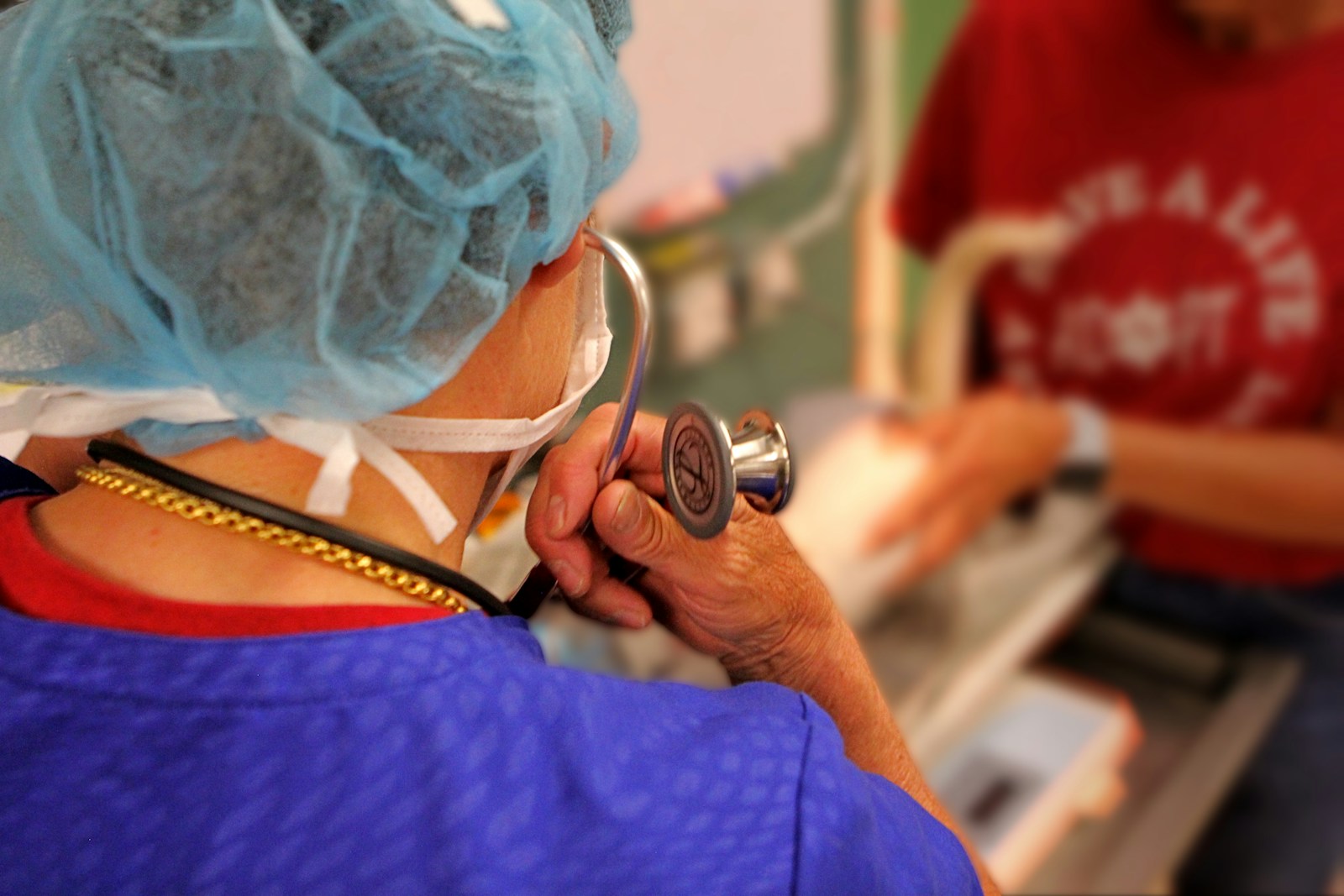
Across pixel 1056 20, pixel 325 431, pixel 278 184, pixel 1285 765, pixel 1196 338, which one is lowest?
pixel 1285 765

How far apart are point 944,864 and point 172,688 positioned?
389mm

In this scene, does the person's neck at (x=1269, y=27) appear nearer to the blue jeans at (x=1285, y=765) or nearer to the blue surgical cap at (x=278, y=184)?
the blue jeans at (x=1285, y=765)

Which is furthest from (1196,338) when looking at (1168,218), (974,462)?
(974,462)

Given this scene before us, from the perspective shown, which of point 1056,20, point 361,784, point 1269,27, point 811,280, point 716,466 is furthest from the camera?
point 811,280

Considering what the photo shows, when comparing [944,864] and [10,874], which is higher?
[944,864]

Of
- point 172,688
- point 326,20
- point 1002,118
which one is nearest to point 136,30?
point 326,20

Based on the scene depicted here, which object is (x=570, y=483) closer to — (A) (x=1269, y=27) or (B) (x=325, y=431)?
(B) (x=325, y=431)

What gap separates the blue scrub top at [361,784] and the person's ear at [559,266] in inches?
7.6

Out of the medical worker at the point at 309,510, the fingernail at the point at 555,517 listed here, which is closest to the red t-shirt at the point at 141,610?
the medical worker at the point at 309,510

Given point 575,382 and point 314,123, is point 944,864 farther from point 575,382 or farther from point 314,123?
point 314,123

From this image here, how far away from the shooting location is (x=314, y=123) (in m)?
0.42

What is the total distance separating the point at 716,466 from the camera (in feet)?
1.77

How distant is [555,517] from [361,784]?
22cm

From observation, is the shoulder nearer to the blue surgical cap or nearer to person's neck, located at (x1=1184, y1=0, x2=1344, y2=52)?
person's neck, located at (x1=1184, y1=0, x2=1344, y2=52)
